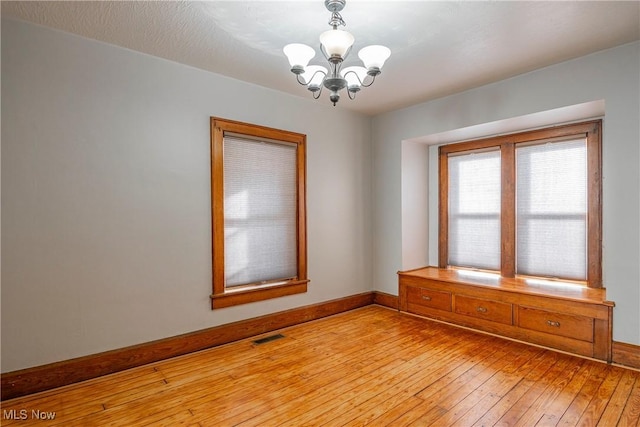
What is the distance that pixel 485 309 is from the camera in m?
3.83

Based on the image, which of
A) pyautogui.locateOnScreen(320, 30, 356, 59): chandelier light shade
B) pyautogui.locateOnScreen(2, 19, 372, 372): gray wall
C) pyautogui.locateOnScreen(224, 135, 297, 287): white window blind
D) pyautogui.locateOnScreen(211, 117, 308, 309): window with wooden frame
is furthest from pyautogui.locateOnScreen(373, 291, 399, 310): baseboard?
pyautogui.locateOnScreen(320, 30, 356, 59): chandelier light shade

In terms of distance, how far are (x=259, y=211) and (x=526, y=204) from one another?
3.19 metres

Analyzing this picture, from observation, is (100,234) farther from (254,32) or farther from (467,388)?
(467,388)

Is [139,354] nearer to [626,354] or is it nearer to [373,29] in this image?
[373,29]

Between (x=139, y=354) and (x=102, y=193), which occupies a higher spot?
(x=102, y=193)

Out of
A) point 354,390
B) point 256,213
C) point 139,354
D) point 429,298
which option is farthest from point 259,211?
point 429,298

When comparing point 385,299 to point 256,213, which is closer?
point 256,213

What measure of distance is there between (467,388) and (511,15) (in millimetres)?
2788

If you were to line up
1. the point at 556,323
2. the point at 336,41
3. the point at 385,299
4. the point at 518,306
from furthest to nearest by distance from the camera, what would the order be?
the point at 385,299, the point at 518,306, the point at 556,323, the point at 336,41

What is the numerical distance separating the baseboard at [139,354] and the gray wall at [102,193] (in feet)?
0.23

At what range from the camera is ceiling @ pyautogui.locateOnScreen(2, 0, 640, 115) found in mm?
2359

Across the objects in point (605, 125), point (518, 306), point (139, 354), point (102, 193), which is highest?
point (605, 125)

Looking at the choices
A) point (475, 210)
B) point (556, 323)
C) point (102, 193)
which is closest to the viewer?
point (102, 193)

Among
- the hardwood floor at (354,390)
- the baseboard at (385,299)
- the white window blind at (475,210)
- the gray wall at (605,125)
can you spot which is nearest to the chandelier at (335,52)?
the gray wall at (605,125)
